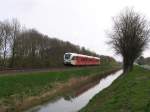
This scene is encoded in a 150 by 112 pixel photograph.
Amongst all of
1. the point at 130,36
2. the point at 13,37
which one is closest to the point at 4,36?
the point at 13,37

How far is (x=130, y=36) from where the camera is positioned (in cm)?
6038

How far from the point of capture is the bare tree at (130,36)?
60.3 meters

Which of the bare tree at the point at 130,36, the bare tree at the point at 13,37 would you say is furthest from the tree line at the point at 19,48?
the bare tree at the point at 130,36

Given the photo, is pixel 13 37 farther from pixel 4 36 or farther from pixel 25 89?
pixel 25 89

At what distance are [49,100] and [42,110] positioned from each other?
5330 mm

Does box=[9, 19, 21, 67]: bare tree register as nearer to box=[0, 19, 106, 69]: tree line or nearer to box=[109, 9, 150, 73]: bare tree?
box=[0, 19, 106, 69]: tree line

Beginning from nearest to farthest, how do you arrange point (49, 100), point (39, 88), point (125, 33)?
point (49, 100), point (39, 88), point (125, 33)

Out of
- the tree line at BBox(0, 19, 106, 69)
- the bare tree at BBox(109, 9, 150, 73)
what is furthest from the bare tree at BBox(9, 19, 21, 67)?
the bare tree at BBox(109, 9, 150, 73)

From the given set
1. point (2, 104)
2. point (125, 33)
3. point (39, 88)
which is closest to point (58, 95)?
point (39, 88)

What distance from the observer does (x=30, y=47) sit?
81438mm

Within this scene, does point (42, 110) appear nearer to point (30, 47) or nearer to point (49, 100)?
point (49, 100)

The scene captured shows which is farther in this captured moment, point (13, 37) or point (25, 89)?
point (13, 37)

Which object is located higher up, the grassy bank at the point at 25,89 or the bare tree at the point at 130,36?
the bare tree at the point at 130,36

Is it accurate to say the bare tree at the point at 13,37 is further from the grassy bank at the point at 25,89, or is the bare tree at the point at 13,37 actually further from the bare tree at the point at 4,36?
the grassy bank at the point at 25,89
